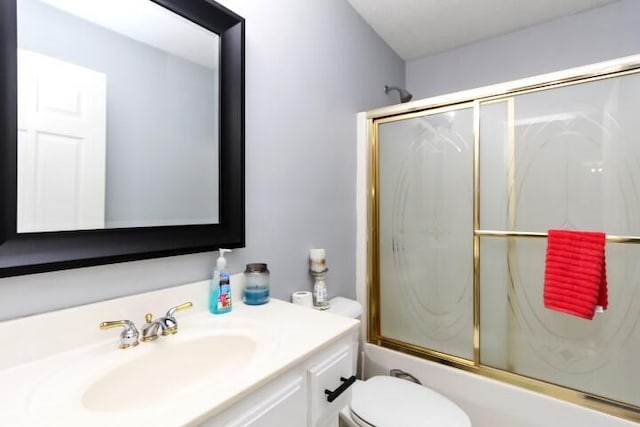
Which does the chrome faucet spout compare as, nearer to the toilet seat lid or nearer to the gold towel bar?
the toilet seat lid

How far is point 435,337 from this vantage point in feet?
5.79

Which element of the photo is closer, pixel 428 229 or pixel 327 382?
pixel 327 382

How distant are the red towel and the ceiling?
133cm

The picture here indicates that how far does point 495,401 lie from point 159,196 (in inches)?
66.4

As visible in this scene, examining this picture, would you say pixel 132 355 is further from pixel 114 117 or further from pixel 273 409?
pixel 114 117

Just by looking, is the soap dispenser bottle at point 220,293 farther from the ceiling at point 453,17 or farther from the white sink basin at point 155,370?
the ceiling at point 453,17

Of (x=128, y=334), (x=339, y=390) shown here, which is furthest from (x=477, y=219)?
(x=128, y=334)

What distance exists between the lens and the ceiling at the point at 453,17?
5.89 ft

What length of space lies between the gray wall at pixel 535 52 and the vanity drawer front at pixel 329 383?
2.11 m

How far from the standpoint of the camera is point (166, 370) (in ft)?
2.73

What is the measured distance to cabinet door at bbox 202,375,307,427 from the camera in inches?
23.9

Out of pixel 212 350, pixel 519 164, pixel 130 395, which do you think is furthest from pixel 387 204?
pixel 130 395

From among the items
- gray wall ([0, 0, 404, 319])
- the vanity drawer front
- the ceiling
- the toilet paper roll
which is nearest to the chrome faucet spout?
gray wall ([0, 0, 404, 319])

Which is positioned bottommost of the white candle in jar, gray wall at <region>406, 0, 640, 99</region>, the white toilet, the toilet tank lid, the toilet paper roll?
the white toilet
